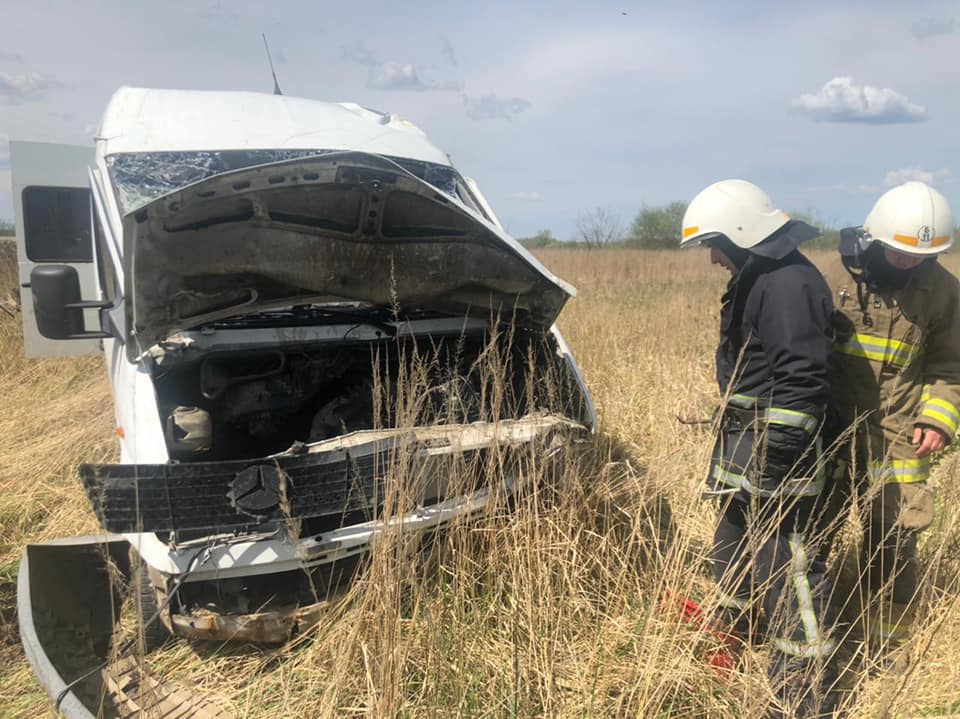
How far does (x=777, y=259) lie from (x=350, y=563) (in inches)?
78.9

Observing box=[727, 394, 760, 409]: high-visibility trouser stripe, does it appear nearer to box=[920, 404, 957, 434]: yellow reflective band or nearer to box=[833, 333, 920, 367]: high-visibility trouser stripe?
box=[833, 333, 920, 367]: high-visibility trouser stripe

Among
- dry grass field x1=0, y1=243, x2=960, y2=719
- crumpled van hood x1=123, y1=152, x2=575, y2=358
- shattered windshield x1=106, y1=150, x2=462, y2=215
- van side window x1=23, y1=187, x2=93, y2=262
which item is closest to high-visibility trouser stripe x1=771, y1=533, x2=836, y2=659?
dry grass field x1=0, y1=243, x2=960, y2=719

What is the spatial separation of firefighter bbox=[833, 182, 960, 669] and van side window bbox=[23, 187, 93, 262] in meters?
4.66

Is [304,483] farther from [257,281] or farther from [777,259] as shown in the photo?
[777,259]

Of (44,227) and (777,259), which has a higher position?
(44,227)

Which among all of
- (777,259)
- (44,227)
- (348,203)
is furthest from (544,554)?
(44,227)

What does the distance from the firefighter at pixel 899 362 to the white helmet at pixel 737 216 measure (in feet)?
1.34

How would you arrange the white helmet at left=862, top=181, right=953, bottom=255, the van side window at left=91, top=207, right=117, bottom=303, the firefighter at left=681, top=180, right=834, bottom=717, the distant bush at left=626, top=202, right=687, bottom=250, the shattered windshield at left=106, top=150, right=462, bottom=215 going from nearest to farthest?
1. the firefighter at left=681, top=180, right=834, bottom=717
2. the white helmet at left=862, top=181, right=953, bottom=255
3. the shattered windshield at left=106, top=150, right=462, bottom=215
4. the van side window at left=91, top=207, right=117, bottom=303
5. the distant bush at left=626, top=202, right=687, bottom=250

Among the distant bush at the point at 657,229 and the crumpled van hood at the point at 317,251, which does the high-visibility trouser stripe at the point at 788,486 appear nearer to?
the crumpled van hood at the point at 317,251

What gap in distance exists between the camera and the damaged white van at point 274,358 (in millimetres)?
2213

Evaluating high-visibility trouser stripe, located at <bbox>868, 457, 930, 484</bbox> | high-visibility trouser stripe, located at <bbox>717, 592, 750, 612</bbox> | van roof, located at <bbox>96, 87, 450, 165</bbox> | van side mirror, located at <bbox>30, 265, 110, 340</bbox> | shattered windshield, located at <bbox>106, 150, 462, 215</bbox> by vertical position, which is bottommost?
high-visibility trouser stripe, located at <bbox>717, 592, 750, 612</bbox>

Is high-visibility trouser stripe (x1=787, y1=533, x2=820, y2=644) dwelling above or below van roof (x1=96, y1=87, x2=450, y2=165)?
below

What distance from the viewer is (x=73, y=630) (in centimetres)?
264

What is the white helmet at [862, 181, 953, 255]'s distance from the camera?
231 centimetres
